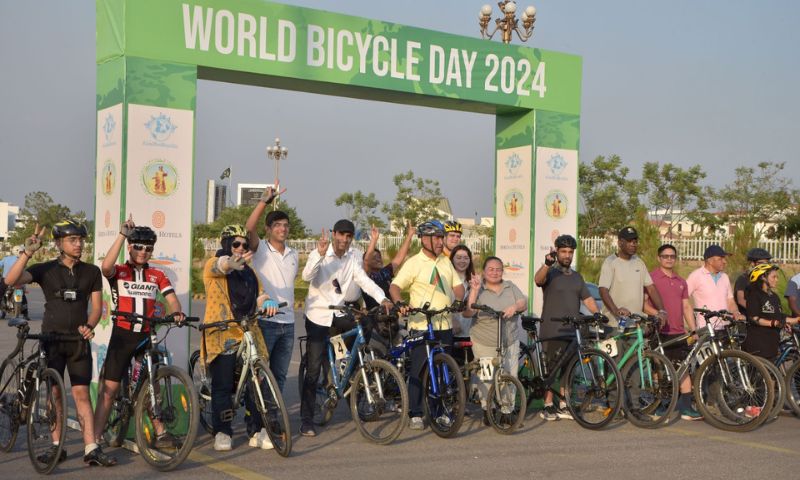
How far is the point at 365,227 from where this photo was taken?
5962 cm

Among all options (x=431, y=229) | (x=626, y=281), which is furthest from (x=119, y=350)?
(x=626, y=281)

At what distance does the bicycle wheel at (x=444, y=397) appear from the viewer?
846 cm

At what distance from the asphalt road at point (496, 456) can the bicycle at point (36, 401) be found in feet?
0.50

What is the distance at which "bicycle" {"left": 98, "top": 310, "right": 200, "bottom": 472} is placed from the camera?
6996mm

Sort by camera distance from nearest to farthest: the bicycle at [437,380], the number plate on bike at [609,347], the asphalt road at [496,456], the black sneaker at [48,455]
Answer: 1. the black sneaker at [48,455]
2. the asphalt road at [496,456]
3. the bicycle at [437,380]
4. the number plate on bike at [609,347]

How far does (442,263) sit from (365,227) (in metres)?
50.2

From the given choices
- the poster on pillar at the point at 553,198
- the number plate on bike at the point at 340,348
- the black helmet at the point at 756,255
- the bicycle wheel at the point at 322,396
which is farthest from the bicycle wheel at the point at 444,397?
the black helmet at the point at 756,255

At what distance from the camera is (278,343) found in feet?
28.1

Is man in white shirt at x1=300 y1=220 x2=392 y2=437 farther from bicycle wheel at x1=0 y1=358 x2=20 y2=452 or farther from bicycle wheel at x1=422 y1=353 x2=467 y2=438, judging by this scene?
bicycle wheel at x1=0 y1=358 x2=20 y2=452

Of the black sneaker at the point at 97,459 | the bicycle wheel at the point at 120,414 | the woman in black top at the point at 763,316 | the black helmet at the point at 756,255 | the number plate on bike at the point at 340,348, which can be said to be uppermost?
the black helmet at the point at 756,255

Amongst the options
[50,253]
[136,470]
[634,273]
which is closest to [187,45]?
[136,470]

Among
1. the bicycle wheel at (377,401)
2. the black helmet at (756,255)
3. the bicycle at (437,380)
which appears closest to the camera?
the bicycle wheel at (377,401)

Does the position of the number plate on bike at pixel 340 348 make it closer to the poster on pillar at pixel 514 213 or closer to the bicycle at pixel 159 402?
the bicycle at pixel 159 402

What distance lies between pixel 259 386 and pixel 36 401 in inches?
63.5
